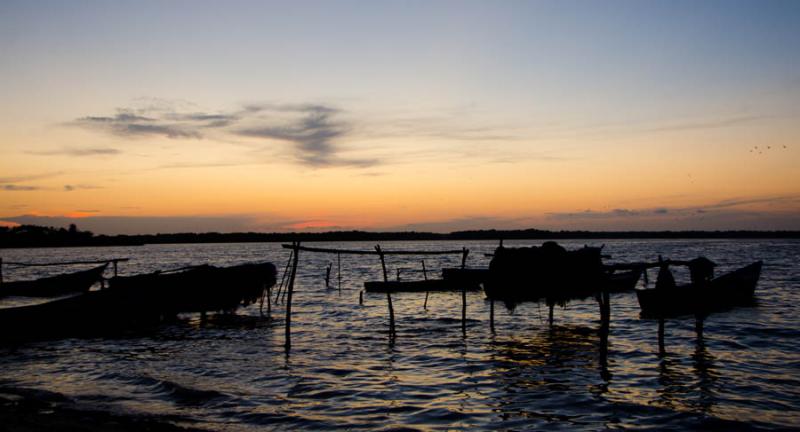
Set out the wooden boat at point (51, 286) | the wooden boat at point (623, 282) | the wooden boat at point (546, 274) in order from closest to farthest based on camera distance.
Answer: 1. the wooden boat at point (546, 274)
2. the wooden boat at point (51, 286)
3. the wooden boat at point (623, 282)

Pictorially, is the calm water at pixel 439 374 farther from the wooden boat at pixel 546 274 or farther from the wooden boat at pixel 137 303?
the wooden boat at pixel 546 274

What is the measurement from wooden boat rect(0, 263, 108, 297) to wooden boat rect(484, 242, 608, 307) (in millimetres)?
21135

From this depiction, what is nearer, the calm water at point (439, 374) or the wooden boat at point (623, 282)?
the calm water at point (439, 374)

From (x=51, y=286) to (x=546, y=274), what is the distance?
25.3 meters

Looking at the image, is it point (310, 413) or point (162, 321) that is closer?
point (310, 413)

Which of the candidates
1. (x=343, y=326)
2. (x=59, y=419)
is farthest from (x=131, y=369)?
(x=343, y=326)

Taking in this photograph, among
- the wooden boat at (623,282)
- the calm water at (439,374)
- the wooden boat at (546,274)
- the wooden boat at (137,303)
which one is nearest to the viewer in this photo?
the calm water at (439,374)

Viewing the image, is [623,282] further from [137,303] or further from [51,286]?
[51,286]

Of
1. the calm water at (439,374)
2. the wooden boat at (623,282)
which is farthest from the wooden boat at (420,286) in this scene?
the calm water at (439,374)

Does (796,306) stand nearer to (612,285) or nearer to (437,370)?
(612,285)

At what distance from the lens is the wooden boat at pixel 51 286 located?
28391 millimetres

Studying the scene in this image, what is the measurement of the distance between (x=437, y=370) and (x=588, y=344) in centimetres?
590

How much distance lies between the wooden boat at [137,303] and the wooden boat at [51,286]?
8662 mm

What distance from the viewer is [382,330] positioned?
20000 millimetres
